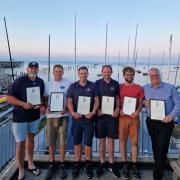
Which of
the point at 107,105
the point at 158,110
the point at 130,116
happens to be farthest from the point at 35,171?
the point at 158,110

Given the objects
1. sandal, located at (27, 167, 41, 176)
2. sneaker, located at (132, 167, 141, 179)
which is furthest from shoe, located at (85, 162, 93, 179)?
sandal, located at (27, 167, 41, 176)

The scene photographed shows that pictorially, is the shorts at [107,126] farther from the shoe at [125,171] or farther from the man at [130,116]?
the shoe at [125,171]

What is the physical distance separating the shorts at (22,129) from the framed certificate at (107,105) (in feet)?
4.26

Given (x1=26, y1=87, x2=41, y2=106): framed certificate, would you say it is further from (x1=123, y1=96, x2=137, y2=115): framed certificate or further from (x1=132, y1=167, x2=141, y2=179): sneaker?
(x1=132, y1=167, x2=141, y2=179): sneaker

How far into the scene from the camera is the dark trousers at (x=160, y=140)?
4359 millimetres

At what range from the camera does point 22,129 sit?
175 inches

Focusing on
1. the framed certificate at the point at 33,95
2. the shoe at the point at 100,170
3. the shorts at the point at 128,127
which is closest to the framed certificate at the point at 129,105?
the shorts at the point at 128,127

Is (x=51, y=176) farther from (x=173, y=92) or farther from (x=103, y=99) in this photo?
(x=173, y=92)

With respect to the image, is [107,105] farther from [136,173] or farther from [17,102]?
[17,102]

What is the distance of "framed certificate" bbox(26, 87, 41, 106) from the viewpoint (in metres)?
4.45

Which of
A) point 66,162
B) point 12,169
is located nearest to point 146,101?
point 66,162

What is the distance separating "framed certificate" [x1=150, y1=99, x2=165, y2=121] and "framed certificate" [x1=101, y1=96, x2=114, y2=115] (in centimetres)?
72

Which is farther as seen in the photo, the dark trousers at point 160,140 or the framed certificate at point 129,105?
the framed certificate at point 129,105

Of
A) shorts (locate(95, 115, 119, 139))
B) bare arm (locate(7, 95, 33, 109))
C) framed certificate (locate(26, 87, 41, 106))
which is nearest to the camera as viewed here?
bare arm (locate(7, 95, 33, 109))
